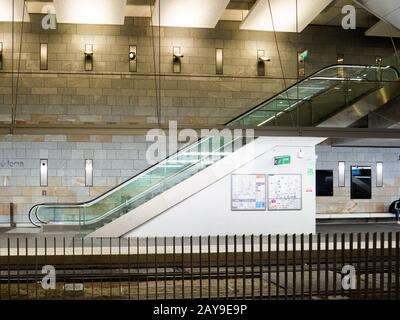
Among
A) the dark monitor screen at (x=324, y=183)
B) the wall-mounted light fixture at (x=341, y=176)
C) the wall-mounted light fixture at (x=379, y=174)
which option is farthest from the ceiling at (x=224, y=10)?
the dark monitor screen at (x=324, y=183)

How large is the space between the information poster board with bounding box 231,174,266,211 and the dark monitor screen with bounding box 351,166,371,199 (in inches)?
225

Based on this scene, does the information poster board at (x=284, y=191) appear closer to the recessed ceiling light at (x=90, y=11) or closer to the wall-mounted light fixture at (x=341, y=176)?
the wall-mounted light fixture at (x=341, y=176)

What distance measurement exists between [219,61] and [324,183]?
5655 millimetres

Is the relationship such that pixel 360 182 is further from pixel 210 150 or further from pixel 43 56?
pixel 43 56

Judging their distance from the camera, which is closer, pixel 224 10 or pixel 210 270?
pixel 210 270

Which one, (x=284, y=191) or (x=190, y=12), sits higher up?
(x=190, y=12)

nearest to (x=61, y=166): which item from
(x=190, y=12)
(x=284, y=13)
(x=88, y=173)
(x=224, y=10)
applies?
(x=88, y=173)

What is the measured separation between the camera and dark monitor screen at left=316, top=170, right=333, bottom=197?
17.1 m

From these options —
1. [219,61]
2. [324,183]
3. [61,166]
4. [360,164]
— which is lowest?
[324,183]

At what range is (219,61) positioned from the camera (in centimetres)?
1552

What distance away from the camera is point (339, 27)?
17.5 meters

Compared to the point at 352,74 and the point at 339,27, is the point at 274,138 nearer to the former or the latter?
the point at 352,74

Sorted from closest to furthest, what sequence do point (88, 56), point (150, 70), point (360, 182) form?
point (88, 56) → point (150, 70) → point (360, 182)

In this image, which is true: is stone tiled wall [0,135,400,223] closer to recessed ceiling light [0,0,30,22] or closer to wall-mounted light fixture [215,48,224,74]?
wall-mounted light fixture [215,48,224,74]
